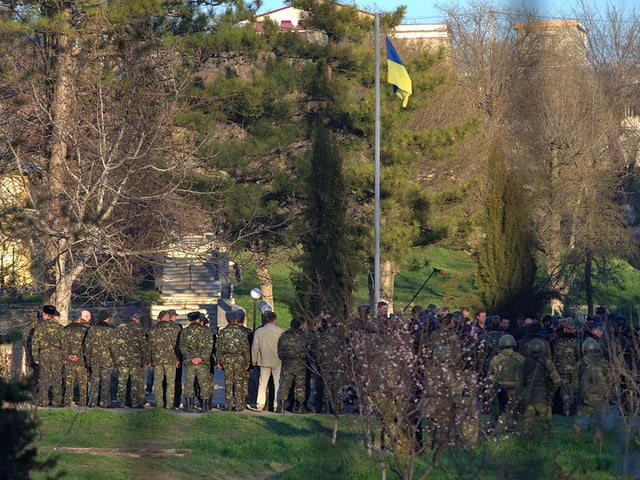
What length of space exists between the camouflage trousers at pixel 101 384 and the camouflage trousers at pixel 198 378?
1190 millimetres

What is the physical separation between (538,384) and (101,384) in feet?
22.0

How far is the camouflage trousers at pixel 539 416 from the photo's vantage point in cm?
1137

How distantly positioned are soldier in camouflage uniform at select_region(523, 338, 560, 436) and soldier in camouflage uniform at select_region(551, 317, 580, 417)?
7.77 feet

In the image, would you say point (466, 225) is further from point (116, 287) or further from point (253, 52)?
point (116, 287)

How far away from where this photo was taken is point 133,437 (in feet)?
45.8

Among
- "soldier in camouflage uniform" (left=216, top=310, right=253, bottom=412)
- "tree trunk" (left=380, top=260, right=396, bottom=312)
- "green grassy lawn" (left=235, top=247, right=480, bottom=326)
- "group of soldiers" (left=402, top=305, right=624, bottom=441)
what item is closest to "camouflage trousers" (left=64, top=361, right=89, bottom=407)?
"soldier in camouflage uniform" (left=216, top=310, right=253, bottom=412)

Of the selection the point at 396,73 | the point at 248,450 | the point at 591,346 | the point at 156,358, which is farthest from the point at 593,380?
the point at 396,73

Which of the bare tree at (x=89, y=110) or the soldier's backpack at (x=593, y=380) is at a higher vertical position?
the bare tree at (x=89, y=110)

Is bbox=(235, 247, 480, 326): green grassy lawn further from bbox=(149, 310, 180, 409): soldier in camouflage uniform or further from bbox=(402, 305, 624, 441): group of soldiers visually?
bbox=(402, 305, 624, 441): group of soldiers

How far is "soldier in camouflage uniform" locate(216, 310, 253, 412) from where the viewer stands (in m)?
14.6

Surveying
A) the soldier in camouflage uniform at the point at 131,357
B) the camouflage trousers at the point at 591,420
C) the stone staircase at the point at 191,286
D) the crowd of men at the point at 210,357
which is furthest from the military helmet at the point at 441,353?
the stone staircase at the point at 191,286

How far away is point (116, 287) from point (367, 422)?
1132 cm

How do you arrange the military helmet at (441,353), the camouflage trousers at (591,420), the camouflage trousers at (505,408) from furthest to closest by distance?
the camouflage trousers at (591,420) → the camouflage trousers at (505,408) → the military helmet at (441,353)

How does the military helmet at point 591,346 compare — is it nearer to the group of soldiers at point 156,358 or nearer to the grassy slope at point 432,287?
the group of soldiers at point 156,358
